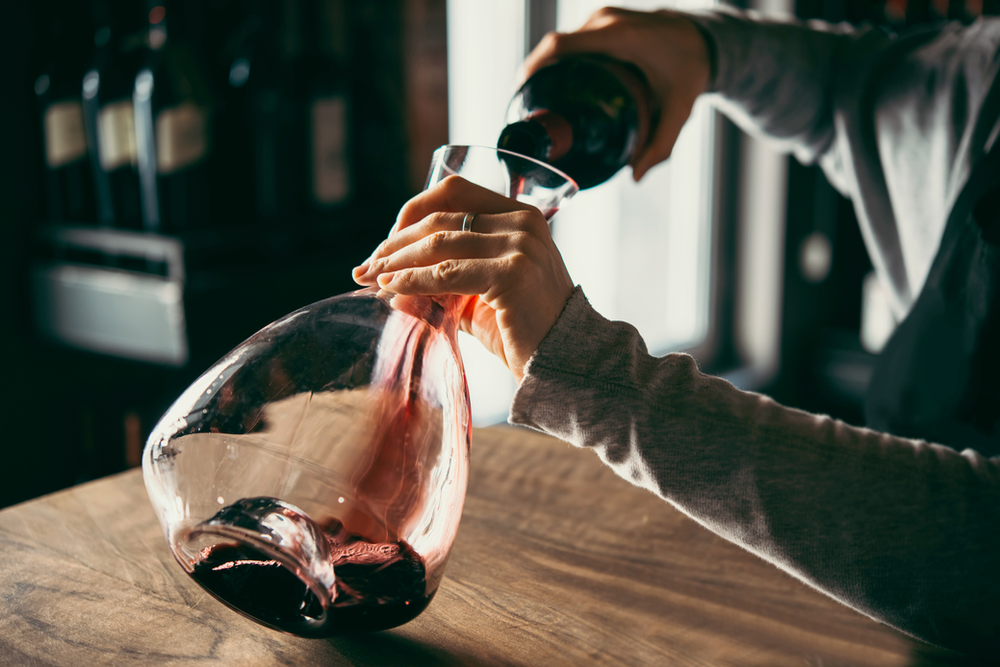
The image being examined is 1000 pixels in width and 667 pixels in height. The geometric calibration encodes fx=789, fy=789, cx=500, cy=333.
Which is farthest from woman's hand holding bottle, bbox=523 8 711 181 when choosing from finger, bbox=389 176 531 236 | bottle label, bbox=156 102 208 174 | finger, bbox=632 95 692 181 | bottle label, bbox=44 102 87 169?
bottle label, bbox=44 102 87 169

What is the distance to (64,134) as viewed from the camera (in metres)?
0.97

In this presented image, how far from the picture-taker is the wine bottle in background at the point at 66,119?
0.97 meters

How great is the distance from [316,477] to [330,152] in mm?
816

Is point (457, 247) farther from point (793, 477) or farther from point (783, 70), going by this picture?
point (783, 70)

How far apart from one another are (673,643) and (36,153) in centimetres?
101

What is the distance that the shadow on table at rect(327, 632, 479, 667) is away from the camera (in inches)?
14.3

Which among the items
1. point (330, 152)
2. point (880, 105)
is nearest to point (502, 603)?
point (880, 105)

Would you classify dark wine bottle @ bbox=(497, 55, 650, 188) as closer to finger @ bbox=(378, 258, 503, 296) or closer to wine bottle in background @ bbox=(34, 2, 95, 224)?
finger @ bbox=(378, 258, 503, 296)

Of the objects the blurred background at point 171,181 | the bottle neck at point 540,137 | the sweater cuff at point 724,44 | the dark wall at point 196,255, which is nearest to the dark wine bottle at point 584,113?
the bottle neck at point 540,137

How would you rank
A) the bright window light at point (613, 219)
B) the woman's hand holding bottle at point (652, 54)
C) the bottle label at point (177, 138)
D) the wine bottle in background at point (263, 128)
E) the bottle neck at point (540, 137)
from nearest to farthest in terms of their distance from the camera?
the bottle neck at point (540, 137) → the woman's hand holding bottle at point (652, 54) → the bottle label at point (177, 138) → the wine bottle in background at point (263, 128) → the bright window light at point (613, 219)

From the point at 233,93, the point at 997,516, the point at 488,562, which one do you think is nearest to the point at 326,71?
the point at 233,93

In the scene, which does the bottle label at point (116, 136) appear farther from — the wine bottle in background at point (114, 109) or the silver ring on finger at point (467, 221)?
the silver ring on finger at point (467, 221)

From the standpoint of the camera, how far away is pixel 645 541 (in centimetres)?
51

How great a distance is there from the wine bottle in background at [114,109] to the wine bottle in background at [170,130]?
0.07 ft
